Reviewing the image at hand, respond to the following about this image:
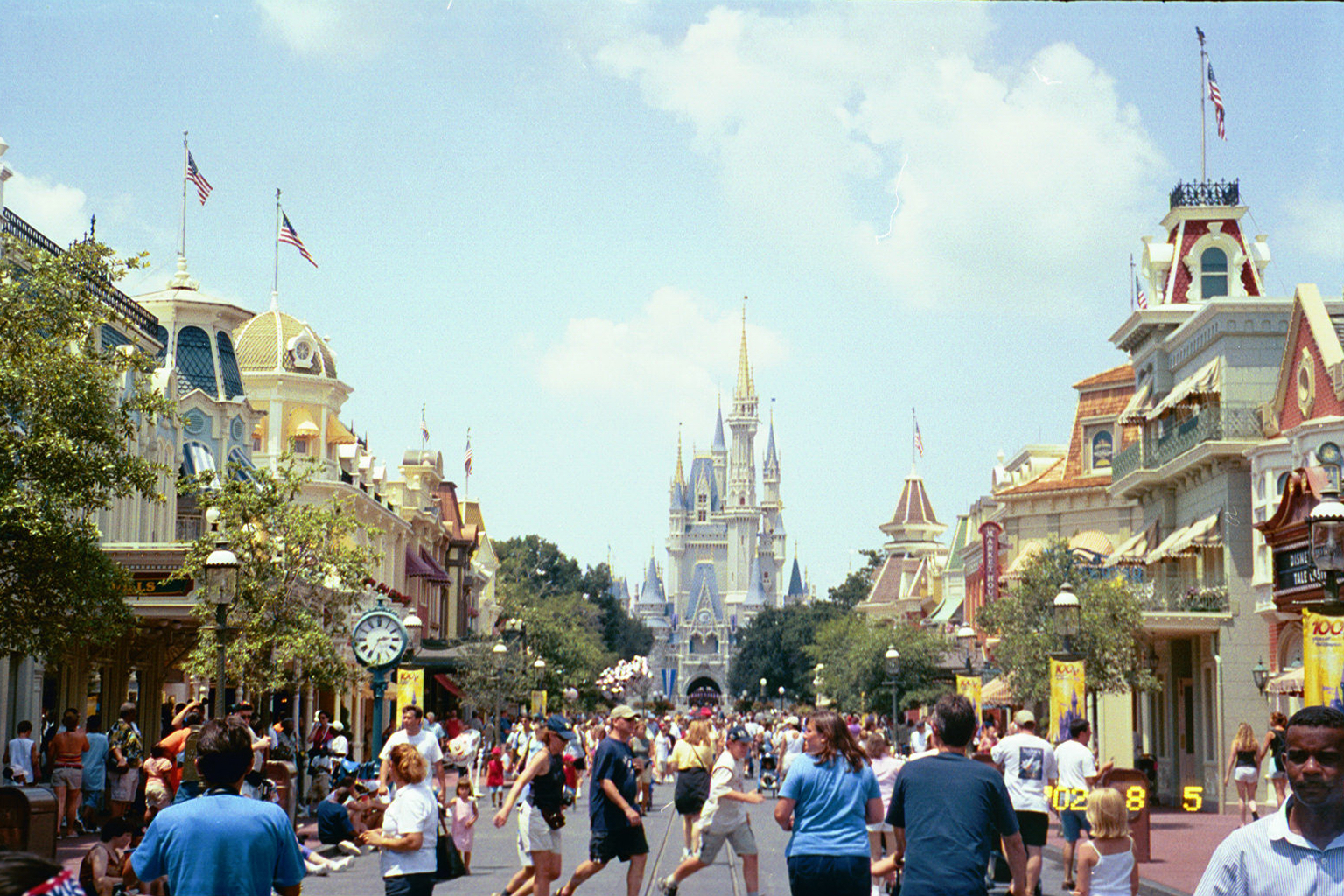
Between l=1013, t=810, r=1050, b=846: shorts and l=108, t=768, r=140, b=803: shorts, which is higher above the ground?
l=1013, t=810, r=1050, b=846: shorts

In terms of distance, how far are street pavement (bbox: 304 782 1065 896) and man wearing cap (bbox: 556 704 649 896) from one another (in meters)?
2.77

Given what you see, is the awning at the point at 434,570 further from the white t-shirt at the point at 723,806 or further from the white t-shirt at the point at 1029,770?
the white t-shirt at the point at 1029,770

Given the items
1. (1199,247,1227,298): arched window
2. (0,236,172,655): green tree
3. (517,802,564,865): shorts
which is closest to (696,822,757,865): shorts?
(517,802,564,865): shorts

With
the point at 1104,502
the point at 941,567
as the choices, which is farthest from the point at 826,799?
the point at 941,567

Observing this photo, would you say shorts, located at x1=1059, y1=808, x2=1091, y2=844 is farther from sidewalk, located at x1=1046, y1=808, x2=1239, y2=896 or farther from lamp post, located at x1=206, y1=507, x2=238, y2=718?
lamp post, located at x1=206, y1=507, x2=238, y2=718

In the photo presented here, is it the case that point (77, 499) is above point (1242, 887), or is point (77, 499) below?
above

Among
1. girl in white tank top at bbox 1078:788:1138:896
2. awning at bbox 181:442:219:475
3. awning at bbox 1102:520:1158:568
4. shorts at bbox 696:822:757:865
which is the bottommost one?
shorts at bbox 696:822:757:865

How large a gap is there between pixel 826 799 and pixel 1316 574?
43.6 feet

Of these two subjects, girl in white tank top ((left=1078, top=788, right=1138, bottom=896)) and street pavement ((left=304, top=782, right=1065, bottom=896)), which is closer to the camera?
girl in white tank top ((left=1078, top=788, right=1138, bottom=896))

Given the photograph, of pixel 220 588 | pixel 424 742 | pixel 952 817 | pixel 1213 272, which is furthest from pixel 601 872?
pixel 1213 272

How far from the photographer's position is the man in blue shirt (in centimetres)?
620

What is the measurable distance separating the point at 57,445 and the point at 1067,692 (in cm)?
1388

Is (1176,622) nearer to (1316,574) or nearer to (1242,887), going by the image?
(1316,574)

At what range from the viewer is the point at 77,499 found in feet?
61.3
